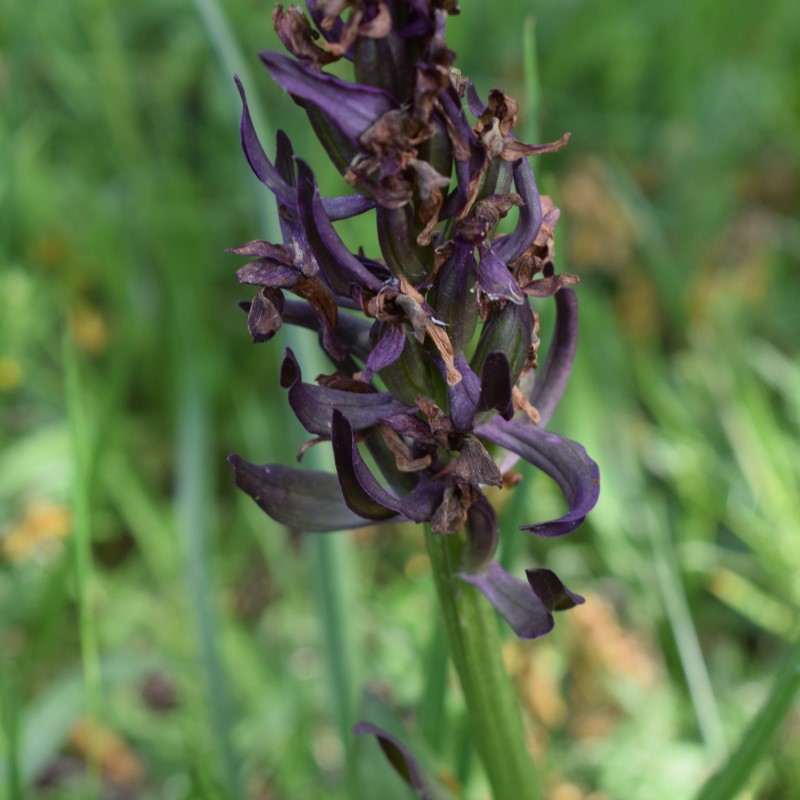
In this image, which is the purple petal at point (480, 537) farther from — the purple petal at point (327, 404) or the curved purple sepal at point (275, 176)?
the curved purple sepal at point (275, 176)

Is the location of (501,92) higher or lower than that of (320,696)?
higher

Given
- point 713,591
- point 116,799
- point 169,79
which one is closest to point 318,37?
point 116,799

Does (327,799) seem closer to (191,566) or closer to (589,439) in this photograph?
(191,566)

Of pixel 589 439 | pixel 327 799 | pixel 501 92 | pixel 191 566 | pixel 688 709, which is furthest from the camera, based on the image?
pixel 589 439

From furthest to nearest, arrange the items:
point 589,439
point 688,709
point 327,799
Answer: point 589,439, point 688,709, point 327,799

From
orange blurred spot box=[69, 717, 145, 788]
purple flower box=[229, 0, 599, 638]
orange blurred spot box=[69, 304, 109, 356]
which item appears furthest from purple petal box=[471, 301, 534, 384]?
orange blurred spot box=[69, 304, 109, 356]
